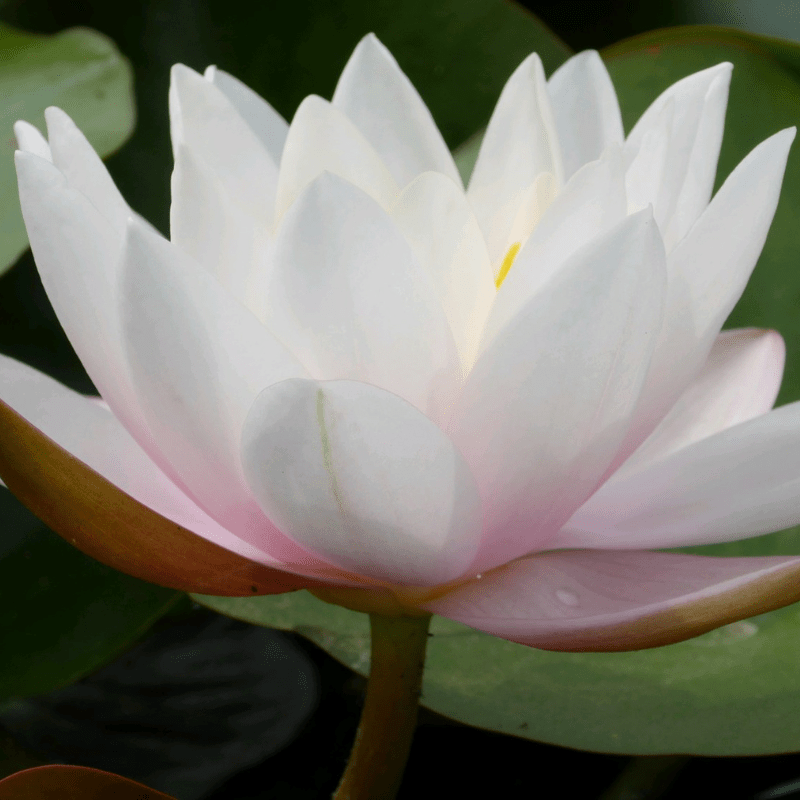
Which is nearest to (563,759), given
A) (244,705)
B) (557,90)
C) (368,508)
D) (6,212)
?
(244,705)

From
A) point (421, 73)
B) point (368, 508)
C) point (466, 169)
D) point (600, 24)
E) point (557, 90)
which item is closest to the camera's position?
point (368, 508)

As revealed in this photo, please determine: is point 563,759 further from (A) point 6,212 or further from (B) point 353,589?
(A) point 6,212

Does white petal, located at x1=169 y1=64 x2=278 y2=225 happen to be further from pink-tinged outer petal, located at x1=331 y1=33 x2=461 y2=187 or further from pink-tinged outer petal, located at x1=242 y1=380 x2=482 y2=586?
pink-tinged outer petal, located at x1=242 y1=380 x2=482 y2=586

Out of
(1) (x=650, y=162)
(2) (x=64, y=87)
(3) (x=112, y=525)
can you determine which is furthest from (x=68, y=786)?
(2) (x=64, y=87)

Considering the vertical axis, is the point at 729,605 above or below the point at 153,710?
above

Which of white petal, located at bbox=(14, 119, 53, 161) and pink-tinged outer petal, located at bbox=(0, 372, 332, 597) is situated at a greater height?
white petal, located at bbox=(14, 119, 53, 161)

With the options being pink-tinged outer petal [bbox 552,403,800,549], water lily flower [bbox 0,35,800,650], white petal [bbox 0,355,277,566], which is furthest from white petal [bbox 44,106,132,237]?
pink-tinged outer petal [bbox 552,403,800,549]

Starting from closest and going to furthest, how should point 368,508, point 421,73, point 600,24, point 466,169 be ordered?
point 368,508, point 466,169, point 421,73, point 600,24
